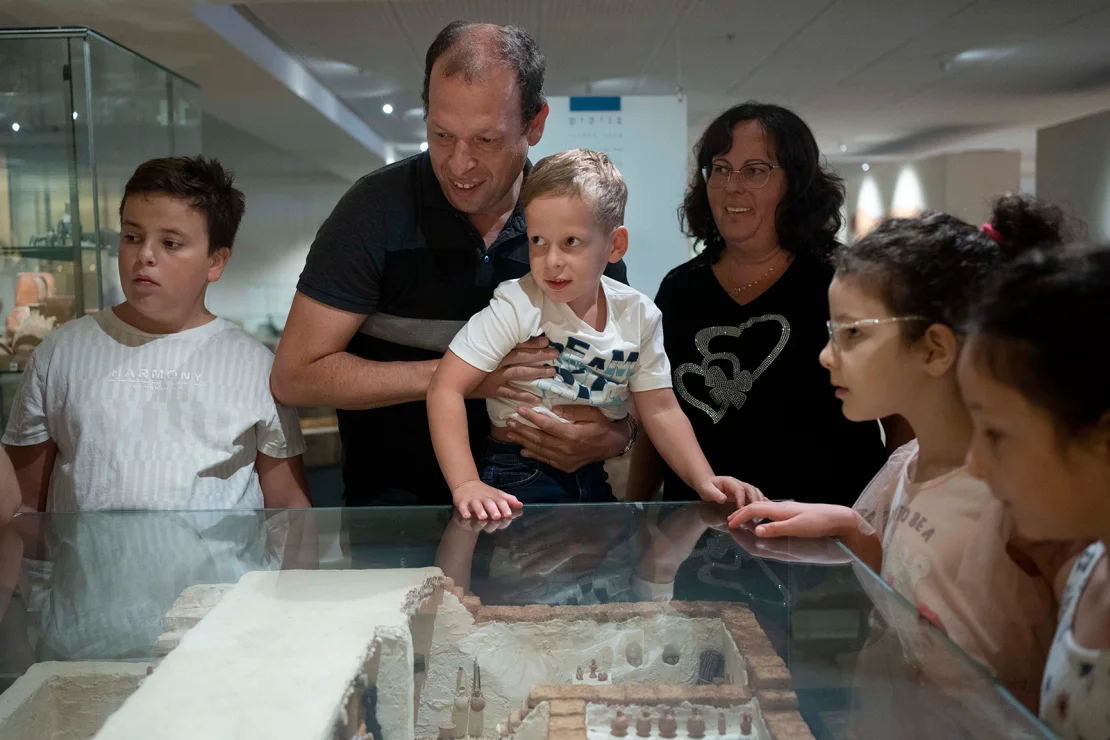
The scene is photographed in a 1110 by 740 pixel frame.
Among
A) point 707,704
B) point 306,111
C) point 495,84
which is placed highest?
point 306,111

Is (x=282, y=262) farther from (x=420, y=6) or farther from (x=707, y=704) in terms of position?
(x=707, y=704)

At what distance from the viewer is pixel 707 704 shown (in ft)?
4.25

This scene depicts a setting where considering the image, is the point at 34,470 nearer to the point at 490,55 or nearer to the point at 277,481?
the point at 277,481

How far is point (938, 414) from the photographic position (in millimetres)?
1569

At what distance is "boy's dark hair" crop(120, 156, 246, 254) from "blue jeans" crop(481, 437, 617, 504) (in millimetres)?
845

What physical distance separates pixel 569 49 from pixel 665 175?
1.36 m

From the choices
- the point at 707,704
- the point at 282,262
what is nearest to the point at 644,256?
the point at 707,704

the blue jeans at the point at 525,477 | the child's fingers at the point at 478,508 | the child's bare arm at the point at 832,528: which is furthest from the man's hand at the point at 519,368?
the child's bare arm at the point at 832,528

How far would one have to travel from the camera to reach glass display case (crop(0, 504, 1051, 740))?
3.84 feet

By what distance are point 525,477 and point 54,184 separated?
257 centimetres

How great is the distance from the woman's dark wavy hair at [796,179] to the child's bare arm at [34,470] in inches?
70.9

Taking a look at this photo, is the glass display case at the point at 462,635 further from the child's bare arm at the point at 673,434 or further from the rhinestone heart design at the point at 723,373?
the rhinestone heart design at the point at 723,373

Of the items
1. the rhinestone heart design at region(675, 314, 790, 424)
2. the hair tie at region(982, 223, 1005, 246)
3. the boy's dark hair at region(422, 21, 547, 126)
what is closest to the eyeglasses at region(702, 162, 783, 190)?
the rhinestone heart design at region(675, 314, 790, 424)

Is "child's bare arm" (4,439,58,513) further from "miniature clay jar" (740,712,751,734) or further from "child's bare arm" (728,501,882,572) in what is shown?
"miniature clay jar" (740,712,751,734)
